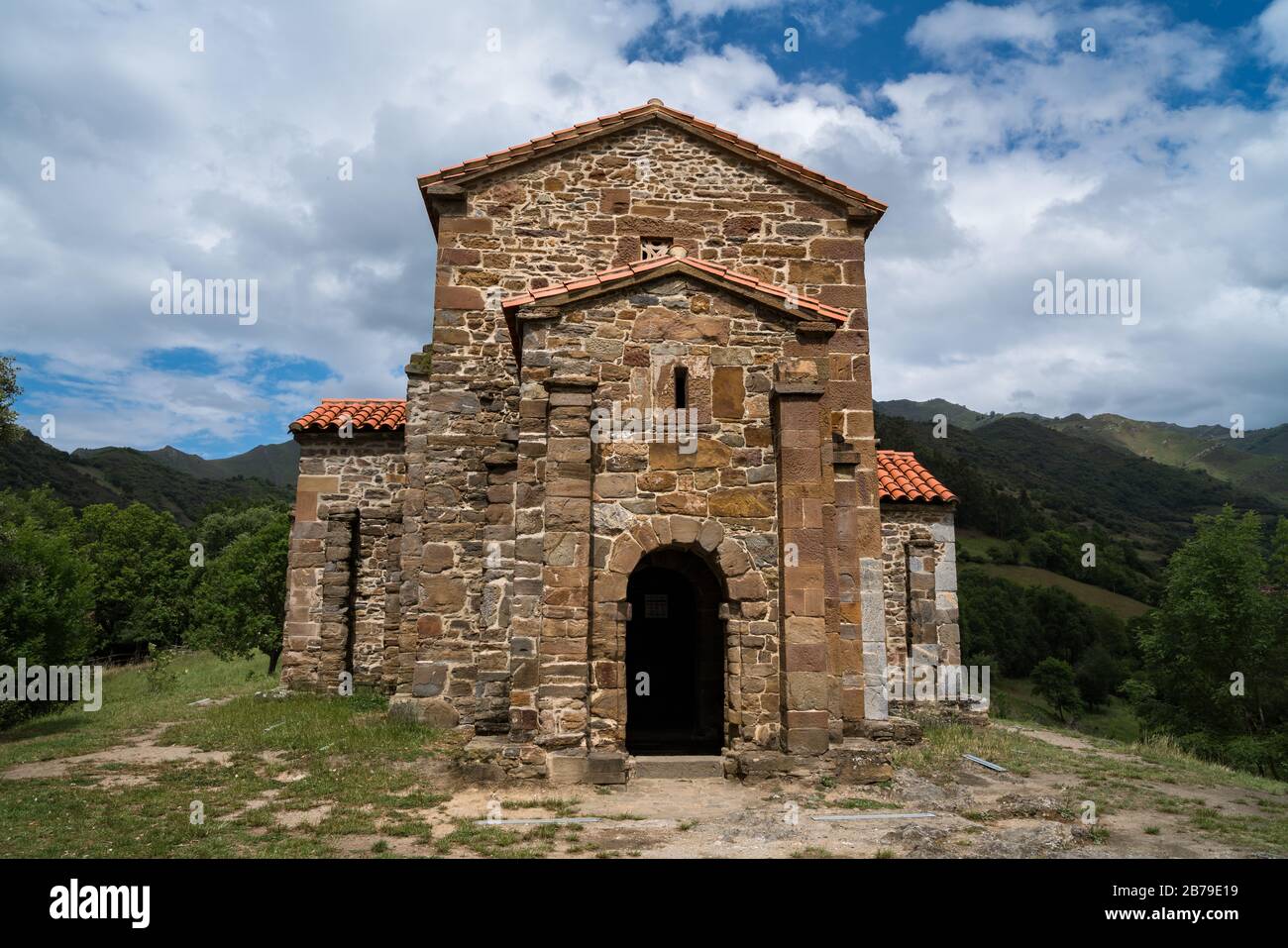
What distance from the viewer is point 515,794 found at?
8625mm

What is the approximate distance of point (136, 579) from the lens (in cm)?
4044

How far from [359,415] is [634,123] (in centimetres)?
892

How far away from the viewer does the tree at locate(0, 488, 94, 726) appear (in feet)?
45.1

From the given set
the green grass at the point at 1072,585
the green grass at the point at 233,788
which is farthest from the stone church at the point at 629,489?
the green grass at the point at 1072,585

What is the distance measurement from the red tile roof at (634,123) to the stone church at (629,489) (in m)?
0.05

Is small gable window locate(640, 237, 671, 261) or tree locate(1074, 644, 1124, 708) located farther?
tree locate(1074, 644, 1124, 708)

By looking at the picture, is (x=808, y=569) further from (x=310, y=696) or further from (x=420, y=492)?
(x=310, y=696)

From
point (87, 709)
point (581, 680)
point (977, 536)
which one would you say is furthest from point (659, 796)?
point (977, 536)

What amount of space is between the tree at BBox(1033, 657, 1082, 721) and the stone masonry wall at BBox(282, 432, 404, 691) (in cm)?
4224

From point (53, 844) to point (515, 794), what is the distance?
436 cm

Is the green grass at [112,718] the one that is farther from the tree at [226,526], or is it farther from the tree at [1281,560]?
the tree at [1281,560]

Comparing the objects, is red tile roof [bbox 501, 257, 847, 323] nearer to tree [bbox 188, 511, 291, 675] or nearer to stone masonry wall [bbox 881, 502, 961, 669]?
stone masonry wall [bbox 881, 502, 961, 669]

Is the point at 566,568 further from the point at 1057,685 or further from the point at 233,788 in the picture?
the point at 1057,685

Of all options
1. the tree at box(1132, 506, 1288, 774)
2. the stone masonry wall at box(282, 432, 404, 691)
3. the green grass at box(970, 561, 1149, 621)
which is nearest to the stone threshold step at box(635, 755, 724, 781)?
the stone masonry wall at box(282, 432, 404, 691)
